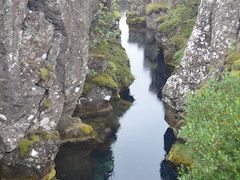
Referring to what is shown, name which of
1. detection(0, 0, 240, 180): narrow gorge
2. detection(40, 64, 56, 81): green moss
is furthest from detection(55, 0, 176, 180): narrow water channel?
detection(40, 64, 56, 81): green moss

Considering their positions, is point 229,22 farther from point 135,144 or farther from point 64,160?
point 64,160

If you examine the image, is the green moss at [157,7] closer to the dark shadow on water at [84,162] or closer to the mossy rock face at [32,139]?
the dark shadow on water at [84,162]

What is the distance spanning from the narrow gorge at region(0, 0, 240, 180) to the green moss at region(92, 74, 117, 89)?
17 centimetres

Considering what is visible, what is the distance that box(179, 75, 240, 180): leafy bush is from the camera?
907 inches

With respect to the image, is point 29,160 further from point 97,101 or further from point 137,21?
point 137,21

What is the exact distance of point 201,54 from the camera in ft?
183

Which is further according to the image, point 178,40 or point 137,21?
point 137,21

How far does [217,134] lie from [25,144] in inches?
959

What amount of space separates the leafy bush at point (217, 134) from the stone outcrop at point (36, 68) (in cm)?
1884

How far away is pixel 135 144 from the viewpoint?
184 feet

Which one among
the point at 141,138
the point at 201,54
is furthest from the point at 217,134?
the point at 141,138

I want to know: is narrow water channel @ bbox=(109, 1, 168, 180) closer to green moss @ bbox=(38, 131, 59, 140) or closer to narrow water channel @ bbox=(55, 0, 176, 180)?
narrow water channel @ bbox=(55, 0, 176, 180)

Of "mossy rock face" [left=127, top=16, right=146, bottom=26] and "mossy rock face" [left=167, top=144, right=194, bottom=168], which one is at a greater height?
"mossy rock face" [left=167, top=144, right=194, bottom=168]

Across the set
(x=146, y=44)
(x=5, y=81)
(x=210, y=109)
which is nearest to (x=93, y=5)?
(x=5, y=81)
